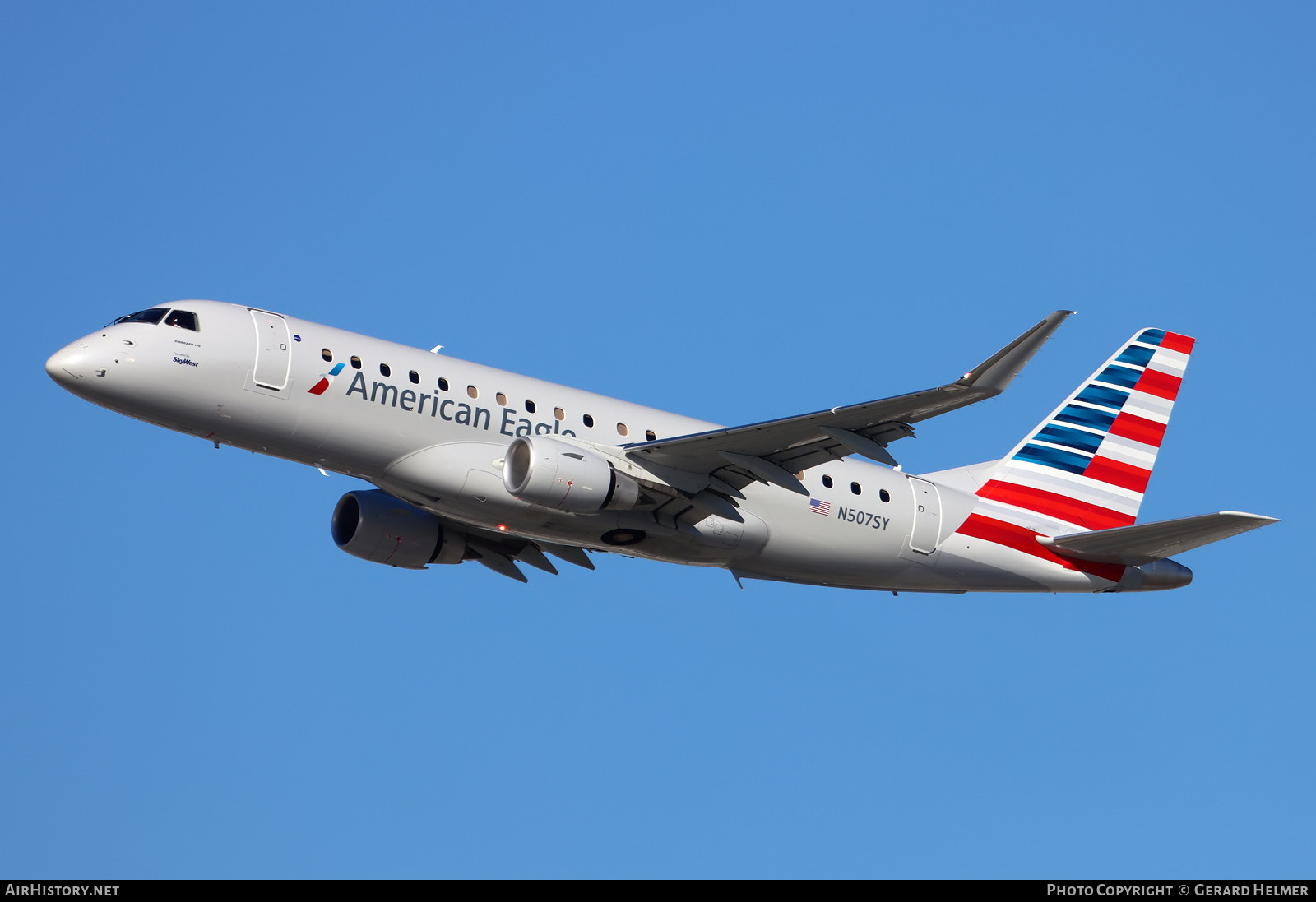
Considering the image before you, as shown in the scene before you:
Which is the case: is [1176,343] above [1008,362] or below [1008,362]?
above

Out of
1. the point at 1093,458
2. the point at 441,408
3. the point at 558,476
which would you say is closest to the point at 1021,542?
the point at 1093,458

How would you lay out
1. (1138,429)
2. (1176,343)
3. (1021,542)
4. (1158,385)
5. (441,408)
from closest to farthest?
(441,408), (1021,542), (1138,429), (1158,385), (1176,343)

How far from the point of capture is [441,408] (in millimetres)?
33219

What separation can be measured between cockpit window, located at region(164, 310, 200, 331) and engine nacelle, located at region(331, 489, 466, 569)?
7.23 metres

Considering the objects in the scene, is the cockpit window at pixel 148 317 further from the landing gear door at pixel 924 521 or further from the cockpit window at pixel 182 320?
the landing gear door at pixel 924 521

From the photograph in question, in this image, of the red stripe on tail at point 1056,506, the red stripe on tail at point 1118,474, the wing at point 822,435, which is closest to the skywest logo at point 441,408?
the wing at point 822,435

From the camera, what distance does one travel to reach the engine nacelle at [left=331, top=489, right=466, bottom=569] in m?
37.9

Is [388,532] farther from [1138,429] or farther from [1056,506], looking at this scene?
[1138,429]

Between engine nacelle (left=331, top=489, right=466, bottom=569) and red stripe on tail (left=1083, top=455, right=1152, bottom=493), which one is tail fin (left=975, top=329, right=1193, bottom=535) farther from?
engine nacelle (left=331, top=489, right=466, bottom=569)

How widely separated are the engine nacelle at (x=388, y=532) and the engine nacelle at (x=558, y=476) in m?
5.94

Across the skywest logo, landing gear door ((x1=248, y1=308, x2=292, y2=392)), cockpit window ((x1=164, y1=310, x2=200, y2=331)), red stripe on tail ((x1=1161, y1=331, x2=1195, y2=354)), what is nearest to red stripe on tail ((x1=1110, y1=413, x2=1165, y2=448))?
red stripe on tail ((x1=1161, y1=331, x2=1195, y2=354))

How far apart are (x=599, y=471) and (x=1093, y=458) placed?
15890mm
